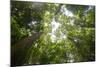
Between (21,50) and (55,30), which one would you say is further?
(55,30)

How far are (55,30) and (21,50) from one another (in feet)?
1.80

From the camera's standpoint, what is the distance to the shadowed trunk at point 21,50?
210 cm

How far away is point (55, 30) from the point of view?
7.41ft

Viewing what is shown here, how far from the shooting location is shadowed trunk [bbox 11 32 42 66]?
82.6 inches

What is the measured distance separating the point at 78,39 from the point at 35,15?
28.8 inches

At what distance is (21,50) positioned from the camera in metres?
2.13

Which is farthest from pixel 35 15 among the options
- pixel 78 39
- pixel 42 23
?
pixel 78 39

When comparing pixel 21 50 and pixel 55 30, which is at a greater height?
pixel 55 30

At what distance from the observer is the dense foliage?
7.02 feet

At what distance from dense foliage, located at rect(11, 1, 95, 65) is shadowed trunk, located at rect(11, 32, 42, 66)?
0.14 feet

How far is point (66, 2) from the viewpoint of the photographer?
7.56 ft

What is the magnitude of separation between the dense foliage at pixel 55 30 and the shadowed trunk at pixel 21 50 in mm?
43
